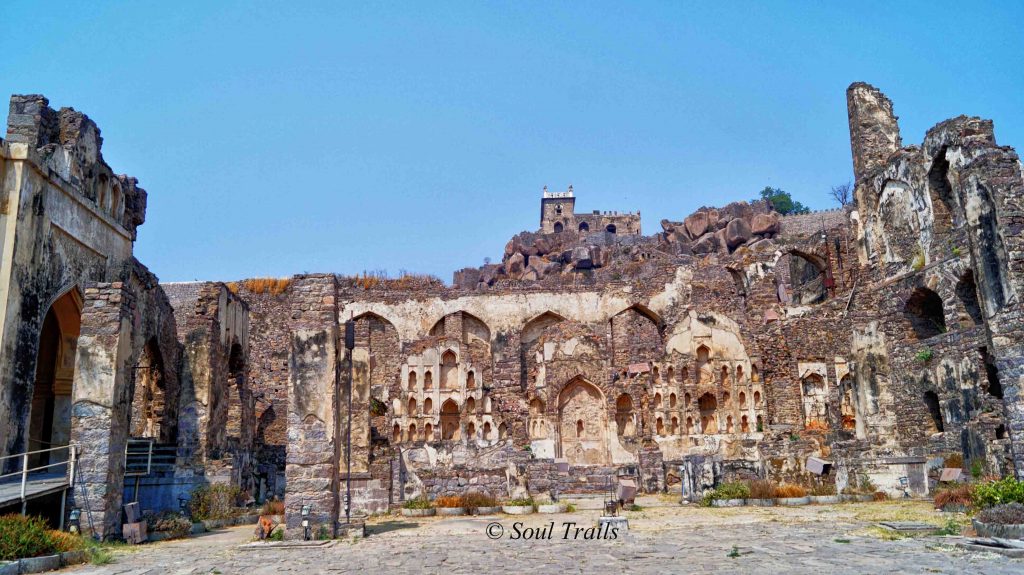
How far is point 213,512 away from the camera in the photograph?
17547 mm

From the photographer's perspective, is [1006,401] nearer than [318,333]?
No

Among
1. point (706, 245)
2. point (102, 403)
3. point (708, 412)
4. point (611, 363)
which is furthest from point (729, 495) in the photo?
point (706, 245)

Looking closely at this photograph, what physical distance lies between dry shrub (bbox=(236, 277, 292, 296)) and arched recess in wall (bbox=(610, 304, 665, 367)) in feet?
A: 58.8

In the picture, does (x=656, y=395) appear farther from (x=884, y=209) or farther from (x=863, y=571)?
(x=863, y=571)

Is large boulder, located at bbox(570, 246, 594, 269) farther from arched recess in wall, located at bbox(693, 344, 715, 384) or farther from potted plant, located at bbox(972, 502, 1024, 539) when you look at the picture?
potted plant, located at bbox(972, 502, 1024, 539)

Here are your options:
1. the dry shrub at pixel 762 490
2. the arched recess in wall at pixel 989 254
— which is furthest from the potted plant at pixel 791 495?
the arched recess in wall at pixel 989 254

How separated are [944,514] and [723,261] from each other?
2920 centimetres

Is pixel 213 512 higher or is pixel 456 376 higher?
pixel 456 376

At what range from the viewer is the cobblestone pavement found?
9.33 meters

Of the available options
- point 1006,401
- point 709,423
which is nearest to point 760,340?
point 709,423

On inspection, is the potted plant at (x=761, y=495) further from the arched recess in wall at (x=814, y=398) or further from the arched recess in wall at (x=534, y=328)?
the arched recess in wall at (x=534, y=328)

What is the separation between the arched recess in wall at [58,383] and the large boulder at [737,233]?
4611cm

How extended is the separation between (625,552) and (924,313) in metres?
20.1

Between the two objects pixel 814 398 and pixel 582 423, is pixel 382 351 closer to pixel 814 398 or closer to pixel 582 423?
pixel 582 423
